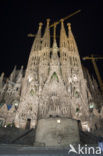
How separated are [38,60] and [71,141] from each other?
32.7 m

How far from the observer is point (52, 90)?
115ft

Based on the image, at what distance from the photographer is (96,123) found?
3294 centimetres

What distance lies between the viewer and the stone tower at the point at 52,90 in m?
31.3

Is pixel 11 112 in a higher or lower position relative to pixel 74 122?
higher

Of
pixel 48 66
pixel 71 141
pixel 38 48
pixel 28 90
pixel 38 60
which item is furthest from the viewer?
pixel 38 48

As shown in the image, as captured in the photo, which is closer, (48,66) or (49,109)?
(49,109)

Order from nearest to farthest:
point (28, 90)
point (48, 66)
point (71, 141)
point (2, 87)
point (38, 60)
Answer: point (71, 141) < point (28, 90) < point (48, 66) < point (38, 60) < point (2, 87)

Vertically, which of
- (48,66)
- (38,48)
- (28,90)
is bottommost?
(28,90)

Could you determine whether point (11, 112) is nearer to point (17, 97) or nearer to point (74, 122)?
point (17, 97)

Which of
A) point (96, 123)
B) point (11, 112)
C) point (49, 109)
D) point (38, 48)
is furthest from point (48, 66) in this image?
point (96, 123)

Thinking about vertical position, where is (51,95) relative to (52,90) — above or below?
below

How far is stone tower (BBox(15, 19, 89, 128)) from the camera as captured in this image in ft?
103

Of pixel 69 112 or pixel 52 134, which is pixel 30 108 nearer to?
pixel 69 112

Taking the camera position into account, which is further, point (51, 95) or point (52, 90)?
point (52, 90)
